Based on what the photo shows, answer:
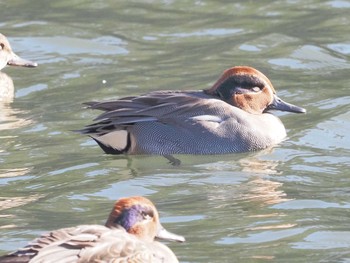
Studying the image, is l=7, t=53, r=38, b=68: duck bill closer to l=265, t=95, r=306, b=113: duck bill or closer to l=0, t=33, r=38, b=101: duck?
l=0, t=33, r=38, b=101: duck

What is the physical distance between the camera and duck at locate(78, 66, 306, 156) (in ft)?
32.2

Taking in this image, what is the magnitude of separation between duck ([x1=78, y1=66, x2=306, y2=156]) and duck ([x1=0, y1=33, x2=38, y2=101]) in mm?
2360

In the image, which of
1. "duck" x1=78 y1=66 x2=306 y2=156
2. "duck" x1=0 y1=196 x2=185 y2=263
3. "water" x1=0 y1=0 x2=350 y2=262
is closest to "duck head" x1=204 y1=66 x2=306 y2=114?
"duck" x1=78 y1=66 x2=306 y2=156

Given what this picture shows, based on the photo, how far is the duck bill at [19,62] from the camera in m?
12.6

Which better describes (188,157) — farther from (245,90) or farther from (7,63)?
(7,63)

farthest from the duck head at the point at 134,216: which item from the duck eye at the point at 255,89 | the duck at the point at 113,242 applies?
the duck eye at the point at 255,89

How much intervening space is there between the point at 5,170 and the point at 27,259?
3720mm

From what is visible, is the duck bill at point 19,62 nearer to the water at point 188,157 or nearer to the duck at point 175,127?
the water at point 188,157

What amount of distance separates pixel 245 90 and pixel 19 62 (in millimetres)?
3399

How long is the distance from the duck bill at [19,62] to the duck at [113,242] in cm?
616

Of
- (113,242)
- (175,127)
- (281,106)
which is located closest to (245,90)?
(281,106)

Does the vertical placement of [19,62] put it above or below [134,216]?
below

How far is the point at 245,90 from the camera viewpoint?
1009 cm

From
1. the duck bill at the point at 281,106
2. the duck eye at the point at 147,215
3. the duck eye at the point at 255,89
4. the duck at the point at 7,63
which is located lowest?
the duck at the point at 7,63
